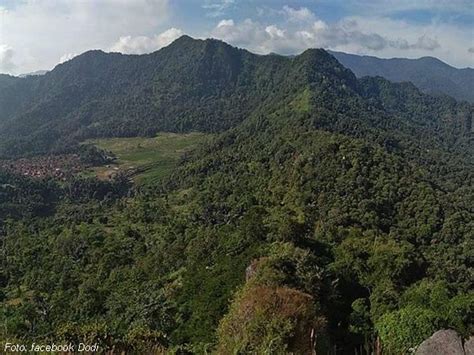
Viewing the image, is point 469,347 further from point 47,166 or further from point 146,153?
point 146,153

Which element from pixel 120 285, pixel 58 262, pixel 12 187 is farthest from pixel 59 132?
pixel 120 285

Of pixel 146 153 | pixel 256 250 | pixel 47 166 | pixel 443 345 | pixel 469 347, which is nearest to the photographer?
pixel 469 347

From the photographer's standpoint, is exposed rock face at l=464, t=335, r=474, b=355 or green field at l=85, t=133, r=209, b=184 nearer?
exposed rock face at l=464, t=335, r=474, b=355

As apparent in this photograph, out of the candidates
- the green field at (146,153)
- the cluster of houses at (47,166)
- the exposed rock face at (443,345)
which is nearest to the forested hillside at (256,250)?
the exposed rock face at (443,345)

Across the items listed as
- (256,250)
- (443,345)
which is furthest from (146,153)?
(443,345)

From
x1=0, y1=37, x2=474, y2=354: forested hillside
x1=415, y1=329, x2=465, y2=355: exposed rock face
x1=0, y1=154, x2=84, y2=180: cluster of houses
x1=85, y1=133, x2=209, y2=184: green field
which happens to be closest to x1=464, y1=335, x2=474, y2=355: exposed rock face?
x1=415, y1=329, x2=465, y2=355: exposed rock face

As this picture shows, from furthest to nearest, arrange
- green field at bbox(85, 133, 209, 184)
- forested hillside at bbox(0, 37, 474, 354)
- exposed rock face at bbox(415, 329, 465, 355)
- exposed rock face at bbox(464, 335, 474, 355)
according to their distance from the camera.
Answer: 1. green field at bbox(85, 133, 209, 184)
2. forested hillside at bbox(0, 37, 474, 354)
3. exposed rock face at bbox(415, 329, 465, 355)
4. exposed rock face at bbox(464, 335, 474, 355)

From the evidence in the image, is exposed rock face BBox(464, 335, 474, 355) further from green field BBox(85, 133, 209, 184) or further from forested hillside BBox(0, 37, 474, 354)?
green field BBox(85, 133, 209, 184)
